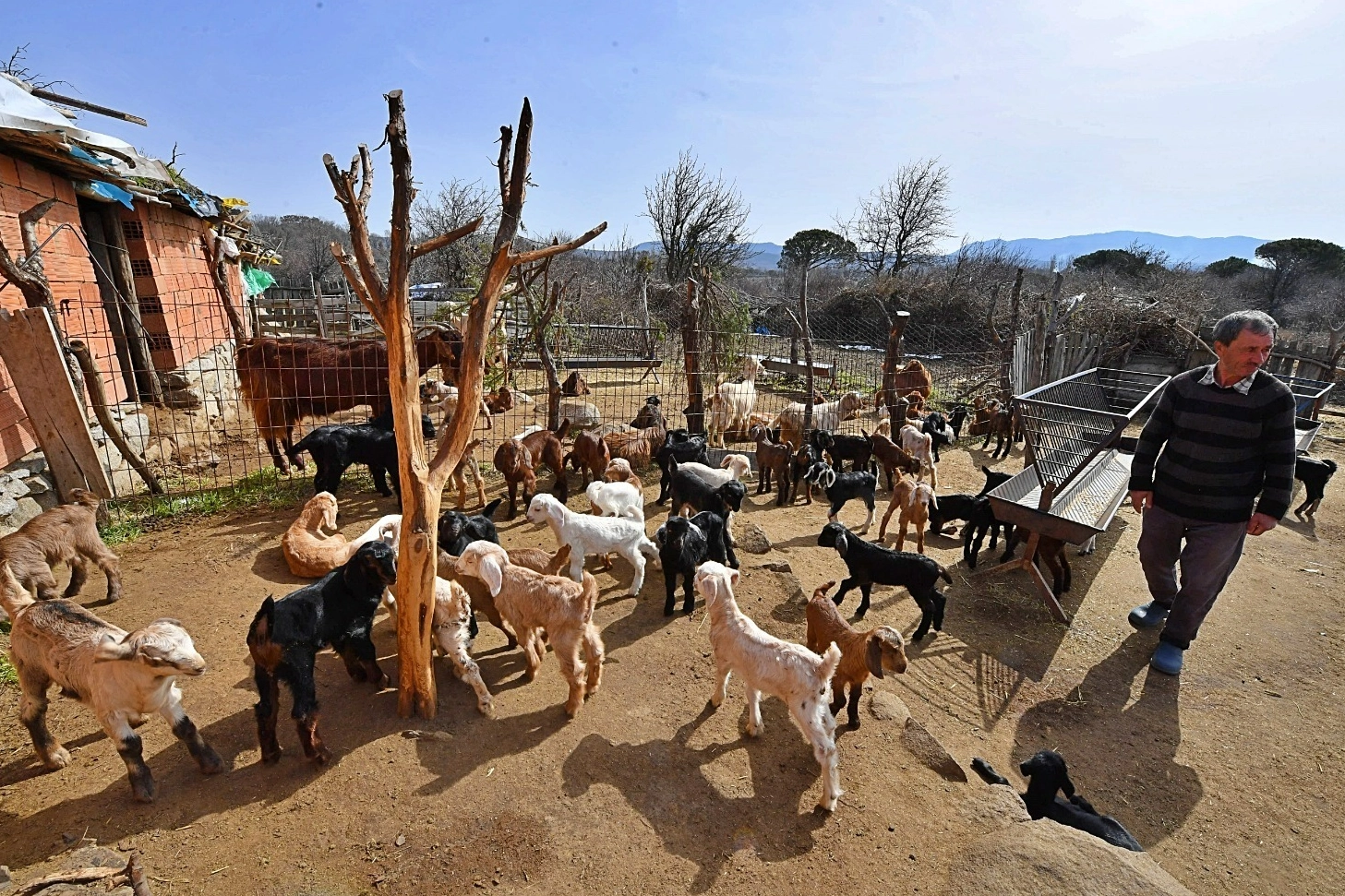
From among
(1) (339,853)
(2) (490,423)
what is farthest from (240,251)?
(1) (339,853)

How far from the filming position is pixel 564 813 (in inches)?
121

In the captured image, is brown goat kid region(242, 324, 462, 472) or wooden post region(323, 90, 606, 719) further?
brown goat kid region(242, 324, 462, 472)

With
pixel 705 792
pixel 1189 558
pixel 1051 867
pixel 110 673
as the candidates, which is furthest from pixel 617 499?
pixel 1189 558

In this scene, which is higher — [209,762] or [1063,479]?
[1063,479]

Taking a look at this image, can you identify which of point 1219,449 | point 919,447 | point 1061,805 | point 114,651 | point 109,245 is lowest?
point 1061,805

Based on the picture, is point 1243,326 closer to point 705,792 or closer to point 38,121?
point 705,792

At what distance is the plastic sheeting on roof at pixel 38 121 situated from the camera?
587 centimetres

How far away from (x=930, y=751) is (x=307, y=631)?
355 cm

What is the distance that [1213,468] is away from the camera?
14.5ft

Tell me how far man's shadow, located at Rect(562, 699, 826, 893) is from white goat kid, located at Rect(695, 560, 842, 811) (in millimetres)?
181

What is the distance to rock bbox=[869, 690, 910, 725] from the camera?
3.90 m

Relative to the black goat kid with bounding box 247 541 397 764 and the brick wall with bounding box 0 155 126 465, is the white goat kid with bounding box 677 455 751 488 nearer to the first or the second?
the black goat kid with bounding box 247 541 397 764

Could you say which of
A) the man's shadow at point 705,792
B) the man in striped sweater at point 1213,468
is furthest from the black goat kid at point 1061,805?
the man in striped sweater at point 1213,468

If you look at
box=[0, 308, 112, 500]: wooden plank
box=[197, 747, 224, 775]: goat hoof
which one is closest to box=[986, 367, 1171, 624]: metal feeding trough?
box=[197, 747, 224, 775]: goat hoof
